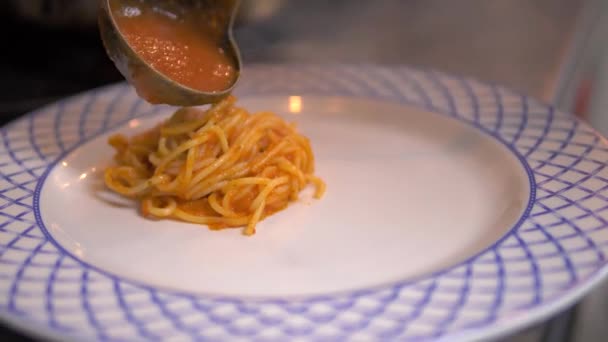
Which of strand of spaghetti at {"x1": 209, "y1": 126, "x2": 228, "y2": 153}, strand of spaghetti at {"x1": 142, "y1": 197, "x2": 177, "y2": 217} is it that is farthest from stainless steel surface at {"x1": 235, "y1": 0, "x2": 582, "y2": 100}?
strand of spaghetti at {"x1": 142, "y1": 197, "x2": 177, "y2": 217}

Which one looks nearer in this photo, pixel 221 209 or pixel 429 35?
pixel 221 209

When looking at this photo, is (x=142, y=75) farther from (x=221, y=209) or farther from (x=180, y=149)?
(x=221, y=209)

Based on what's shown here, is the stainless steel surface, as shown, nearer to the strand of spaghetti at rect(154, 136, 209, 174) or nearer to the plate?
the plate

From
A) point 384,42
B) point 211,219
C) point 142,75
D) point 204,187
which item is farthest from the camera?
point 384,42

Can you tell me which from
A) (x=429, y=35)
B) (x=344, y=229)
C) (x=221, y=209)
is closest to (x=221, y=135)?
(x=221, y=209)

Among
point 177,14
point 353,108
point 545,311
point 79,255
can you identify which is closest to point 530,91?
point 353,108

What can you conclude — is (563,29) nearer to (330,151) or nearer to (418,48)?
(418,48)

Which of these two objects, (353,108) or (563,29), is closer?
(353,108)
